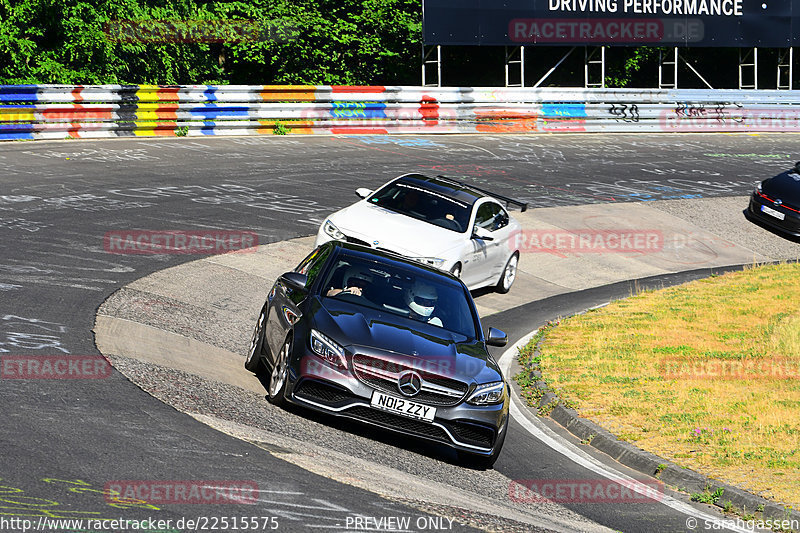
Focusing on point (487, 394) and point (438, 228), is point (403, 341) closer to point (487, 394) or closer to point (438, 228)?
point (487, 394)

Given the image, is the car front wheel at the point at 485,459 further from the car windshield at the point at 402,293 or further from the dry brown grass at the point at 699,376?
the dry brown grass at the point at 699,376

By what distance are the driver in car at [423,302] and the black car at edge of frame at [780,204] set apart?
16.1 metres

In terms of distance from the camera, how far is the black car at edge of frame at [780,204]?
23359 millimetres

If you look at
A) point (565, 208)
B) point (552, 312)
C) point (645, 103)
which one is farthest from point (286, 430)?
point (645, 103)

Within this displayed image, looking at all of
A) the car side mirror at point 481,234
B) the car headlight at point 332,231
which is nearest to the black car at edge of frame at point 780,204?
the car side mirror at point 481,234

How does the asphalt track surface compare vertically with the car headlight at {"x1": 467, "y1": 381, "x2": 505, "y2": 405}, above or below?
above

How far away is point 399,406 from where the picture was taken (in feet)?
27.3

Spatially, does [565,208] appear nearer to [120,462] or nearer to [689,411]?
[689,411]

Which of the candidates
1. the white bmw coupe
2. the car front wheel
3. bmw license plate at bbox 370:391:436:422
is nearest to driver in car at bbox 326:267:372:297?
bmw license plate at bbox 370:391:436:422

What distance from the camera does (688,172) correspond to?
96.9ft

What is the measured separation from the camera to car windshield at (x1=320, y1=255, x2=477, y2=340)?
9.52 meters

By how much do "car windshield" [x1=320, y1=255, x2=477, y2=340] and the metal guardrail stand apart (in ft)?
57.5

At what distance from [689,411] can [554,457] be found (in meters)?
2.10

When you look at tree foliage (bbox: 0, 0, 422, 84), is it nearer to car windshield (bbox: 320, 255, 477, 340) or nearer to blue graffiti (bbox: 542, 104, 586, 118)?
blue graffiti (bbox: 542, 104, 586, 118)
